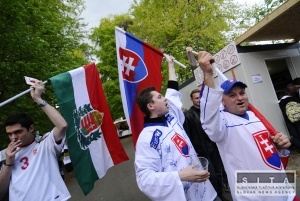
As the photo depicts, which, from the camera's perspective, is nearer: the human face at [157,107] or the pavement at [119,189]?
the human face at [157,107]

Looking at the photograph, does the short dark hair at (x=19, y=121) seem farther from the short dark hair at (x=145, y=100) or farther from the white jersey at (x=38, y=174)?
the short dark hair at (x=145, y=100)

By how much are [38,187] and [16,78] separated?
6.74m

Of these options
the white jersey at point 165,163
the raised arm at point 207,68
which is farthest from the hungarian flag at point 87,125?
the raised arm at point 207,68

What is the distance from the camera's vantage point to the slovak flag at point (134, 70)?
3676mm

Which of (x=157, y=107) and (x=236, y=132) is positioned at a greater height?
(x=157, y=107)

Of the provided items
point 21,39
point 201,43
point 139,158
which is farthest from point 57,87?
point 201,43

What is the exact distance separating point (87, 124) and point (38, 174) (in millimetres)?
968

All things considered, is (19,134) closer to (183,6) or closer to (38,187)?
(38,187)

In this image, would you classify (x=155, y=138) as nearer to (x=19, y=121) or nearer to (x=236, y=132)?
(x=236, y=132)

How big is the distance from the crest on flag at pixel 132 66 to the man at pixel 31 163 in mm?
1448

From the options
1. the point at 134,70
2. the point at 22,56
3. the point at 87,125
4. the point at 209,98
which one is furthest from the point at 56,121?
the point at 22,56

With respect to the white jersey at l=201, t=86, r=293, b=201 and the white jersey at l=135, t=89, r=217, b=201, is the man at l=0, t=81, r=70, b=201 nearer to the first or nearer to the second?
the white jersey at l=135, t=89, r=217, b=201

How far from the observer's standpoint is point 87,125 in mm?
3293

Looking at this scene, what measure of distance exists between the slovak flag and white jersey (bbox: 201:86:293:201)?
1711mm
